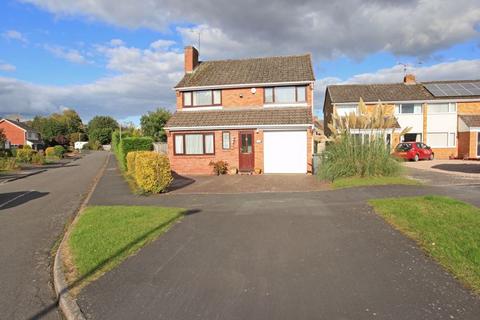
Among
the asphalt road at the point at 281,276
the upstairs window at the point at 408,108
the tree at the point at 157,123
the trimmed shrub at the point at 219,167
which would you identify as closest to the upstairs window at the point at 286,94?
the trimmed shrub at the point at 219,167

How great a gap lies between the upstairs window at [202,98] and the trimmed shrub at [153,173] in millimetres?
9646

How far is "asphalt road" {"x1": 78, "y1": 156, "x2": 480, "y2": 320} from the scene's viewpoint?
13.1ft

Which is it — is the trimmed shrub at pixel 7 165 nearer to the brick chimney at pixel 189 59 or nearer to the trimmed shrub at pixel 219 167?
the brick chimney at pixel 189 59

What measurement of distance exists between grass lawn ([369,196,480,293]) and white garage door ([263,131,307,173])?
974 cm

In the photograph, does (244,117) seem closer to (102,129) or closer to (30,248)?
(30,248)

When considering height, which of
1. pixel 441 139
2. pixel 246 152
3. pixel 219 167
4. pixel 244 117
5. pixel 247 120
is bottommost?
pixel 219 167

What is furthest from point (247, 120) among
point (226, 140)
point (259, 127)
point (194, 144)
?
point (194, 144)

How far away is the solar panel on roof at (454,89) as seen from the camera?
31.1 m

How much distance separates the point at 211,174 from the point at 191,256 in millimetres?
14066

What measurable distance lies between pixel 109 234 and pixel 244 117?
14.0 meters

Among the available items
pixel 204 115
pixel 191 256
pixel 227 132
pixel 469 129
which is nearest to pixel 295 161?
pixel 227 132

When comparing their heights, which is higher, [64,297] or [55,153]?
[55,153]

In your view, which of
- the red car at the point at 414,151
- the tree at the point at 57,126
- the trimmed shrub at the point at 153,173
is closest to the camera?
the trimmed shrub at the point at 153,173

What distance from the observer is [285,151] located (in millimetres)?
19609
